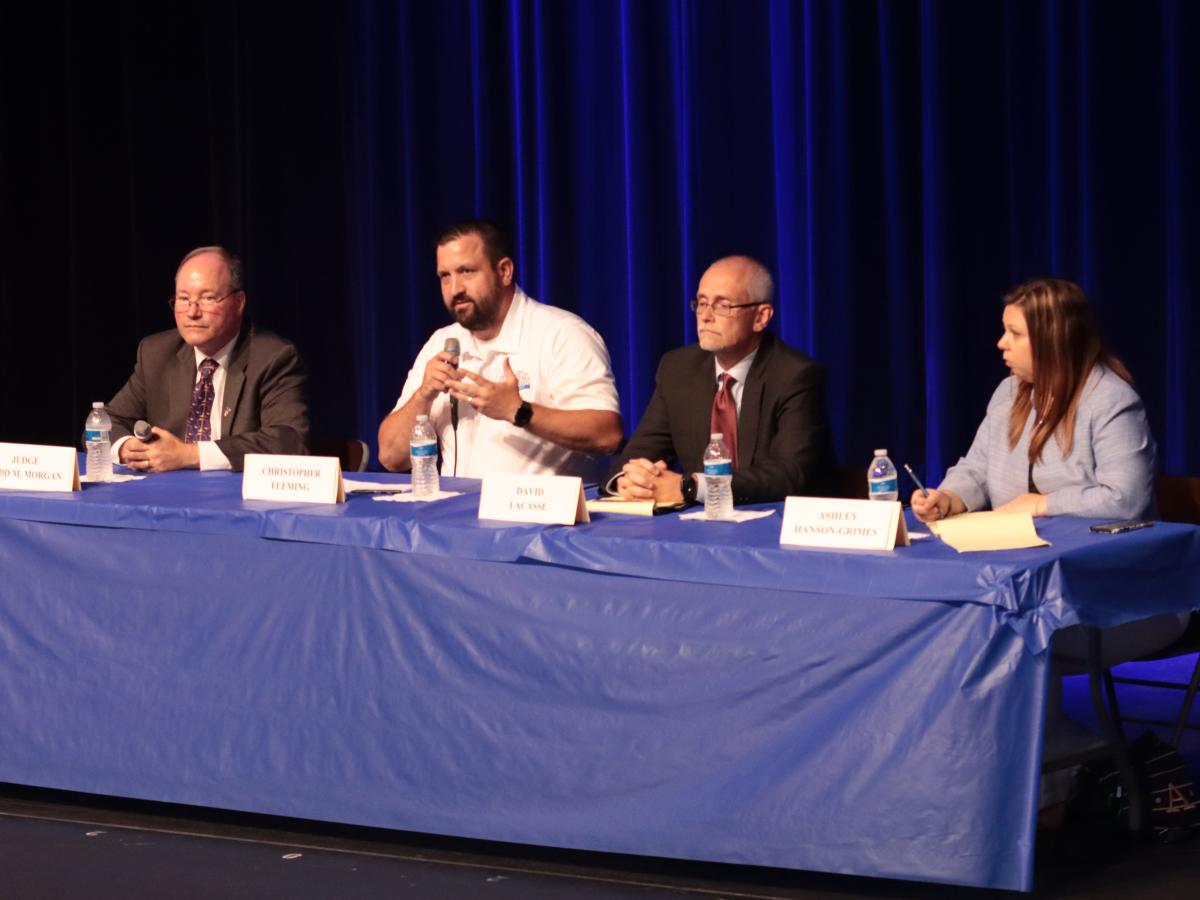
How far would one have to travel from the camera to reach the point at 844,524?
2.62 meters

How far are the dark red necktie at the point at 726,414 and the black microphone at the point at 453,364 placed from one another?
2.03 ft

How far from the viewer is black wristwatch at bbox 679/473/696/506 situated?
123 inches

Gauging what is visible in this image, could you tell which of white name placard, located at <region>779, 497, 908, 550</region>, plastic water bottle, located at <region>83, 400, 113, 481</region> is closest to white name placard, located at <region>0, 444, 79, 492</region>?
plastic water bottle, located at <region>83, 400, 113, 481</region>

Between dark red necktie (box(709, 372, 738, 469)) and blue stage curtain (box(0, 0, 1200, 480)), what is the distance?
155 centimetres

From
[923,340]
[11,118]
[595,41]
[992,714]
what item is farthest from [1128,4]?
[11,118]

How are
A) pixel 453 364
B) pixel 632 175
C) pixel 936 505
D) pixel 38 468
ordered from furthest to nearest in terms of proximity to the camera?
1. pixel 632 175
2. pixel 453 364
3. pixel 38 468
4. pixel 936 505

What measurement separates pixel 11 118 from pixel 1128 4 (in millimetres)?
4133

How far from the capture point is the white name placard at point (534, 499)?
2.87m

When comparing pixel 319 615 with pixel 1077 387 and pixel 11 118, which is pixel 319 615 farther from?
pixel 11 118

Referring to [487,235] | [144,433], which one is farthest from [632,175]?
[144,433]

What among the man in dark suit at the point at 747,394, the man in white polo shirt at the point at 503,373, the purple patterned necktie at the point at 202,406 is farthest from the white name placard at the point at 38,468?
the man in dark suit at the point at 747,394

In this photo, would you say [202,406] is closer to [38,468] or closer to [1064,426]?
[38,468]

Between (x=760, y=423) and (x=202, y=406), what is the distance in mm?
1460

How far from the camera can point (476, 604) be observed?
2.84 meters
